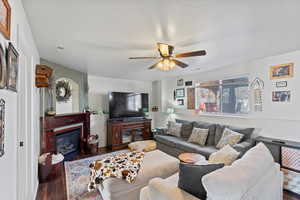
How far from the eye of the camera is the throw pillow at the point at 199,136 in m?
3.51

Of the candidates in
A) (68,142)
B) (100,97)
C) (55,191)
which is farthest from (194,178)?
(100,97)

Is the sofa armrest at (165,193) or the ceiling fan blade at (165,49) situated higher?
the ceiling fan blade at (165,49)

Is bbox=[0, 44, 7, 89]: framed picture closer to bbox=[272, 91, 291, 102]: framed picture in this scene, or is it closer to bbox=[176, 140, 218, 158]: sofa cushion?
bbox=[176, 140, 218, 158]: sofa cushion

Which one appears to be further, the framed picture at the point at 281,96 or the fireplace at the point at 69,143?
the fireplace at the point at 69,143

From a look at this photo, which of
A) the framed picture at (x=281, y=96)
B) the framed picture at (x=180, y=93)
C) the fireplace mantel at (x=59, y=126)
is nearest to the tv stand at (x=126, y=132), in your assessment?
the fireplace mantel at (x=59, y=126)

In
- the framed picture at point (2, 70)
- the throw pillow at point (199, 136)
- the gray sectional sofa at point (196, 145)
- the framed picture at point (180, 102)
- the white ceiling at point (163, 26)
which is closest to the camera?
the framed picture at point (2, 70)

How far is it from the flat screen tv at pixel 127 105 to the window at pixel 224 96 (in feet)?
6.41

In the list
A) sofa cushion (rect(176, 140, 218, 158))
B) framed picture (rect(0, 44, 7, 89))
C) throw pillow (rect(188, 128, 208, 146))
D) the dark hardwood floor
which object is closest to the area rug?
the dark hardwood floor

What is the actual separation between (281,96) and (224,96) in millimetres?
1291

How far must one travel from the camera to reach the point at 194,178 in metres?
1.39

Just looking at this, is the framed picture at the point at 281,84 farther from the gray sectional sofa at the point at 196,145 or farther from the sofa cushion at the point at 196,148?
the sofa cushion at the point at 196,148

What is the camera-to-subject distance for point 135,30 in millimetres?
1919

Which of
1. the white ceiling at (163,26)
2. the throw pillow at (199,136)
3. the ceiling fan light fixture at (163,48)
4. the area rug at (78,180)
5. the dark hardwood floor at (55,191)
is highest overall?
the white ceiling at (163,26)

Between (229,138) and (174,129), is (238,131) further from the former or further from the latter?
(174,129)
